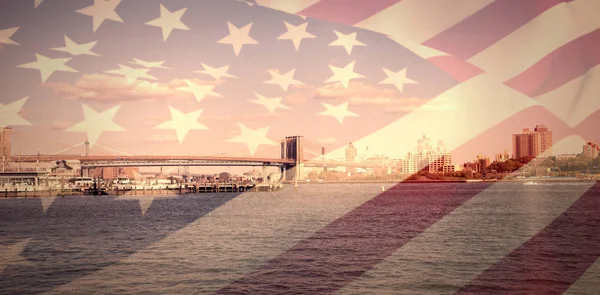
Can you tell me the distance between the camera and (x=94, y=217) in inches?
1220

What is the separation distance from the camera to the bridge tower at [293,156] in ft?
337

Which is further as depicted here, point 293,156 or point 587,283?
point 293,156

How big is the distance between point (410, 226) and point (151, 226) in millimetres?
11800

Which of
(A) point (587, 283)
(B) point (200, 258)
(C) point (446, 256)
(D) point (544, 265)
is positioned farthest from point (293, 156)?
(A) point (587, 283)

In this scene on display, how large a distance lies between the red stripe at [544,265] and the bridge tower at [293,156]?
80810 mm

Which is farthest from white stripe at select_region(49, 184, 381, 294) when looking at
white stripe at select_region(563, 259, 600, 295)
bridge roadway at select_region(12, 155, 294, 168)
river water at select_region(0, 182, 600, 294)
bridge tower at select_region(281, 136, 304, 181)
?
bridge tower at select_region(281, 136, 304, 181)

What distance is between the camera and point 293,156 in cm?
10681

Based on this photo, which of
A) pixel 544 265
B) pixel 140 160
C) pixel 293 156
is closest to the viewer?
pixel 544 265

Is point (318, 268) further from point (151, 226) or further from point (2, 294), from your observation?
point (151, 226)

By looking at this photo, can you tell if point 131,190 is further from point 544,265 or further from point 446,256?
point 544,265

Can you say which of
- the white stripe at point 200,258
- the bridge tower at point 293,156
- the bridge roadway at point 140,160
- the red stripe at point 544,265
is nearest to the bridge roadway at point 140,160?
the bridge roadway at point 140,160

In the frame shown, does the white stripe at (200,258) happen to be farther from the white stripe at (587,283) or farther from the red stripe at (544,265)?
the white stripe at (587,283)

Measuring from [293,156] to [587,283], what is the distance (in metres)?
95.2

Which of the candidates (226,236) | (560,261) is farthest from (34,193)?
(560,261)
